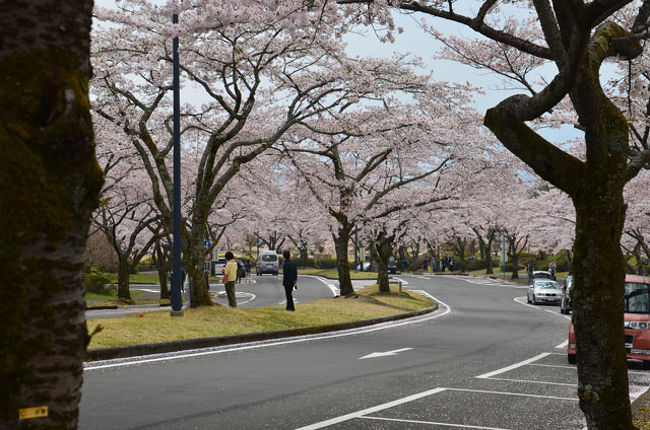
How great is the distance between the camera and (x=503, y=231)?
6631 centimetres

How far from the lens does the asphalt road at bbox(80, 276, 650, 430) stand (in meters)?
7.98

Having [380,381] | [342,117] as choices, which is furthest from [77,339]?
[342,117]

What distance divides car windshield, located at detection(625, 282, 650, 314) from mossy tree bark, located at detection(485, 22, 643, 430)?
377 inches

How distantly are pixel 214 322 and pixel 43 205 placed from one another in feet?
49.7

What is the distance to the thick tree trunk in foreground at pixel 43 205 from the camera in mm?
2482

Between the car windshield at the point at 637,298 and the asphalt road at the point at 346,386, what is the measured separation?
45.2 inches

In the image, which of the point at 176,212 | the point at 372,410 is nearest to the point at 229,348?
the point at 176,212

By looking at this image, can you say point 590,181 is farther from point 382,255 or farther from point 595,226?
point 382,255

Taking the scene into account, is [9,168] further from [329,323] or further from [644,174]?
[644,174]

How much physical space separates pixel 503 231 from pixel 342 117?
42.9m

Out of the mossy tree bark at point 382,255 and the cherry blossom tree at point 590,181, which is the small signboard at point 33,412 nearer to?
the cherry blossom tree at point 590,181

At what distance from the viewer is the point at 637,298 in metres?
14.9

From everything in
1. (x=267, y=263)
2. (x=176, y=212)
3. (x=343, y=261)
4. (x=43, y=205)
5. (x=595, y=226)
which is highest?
(x=176, y=212)

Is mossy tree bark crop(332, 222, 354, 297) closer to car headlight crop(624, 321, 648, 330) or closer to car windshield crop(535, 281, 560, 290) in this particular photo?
car windshield crop(535, 281, 560, 290)
